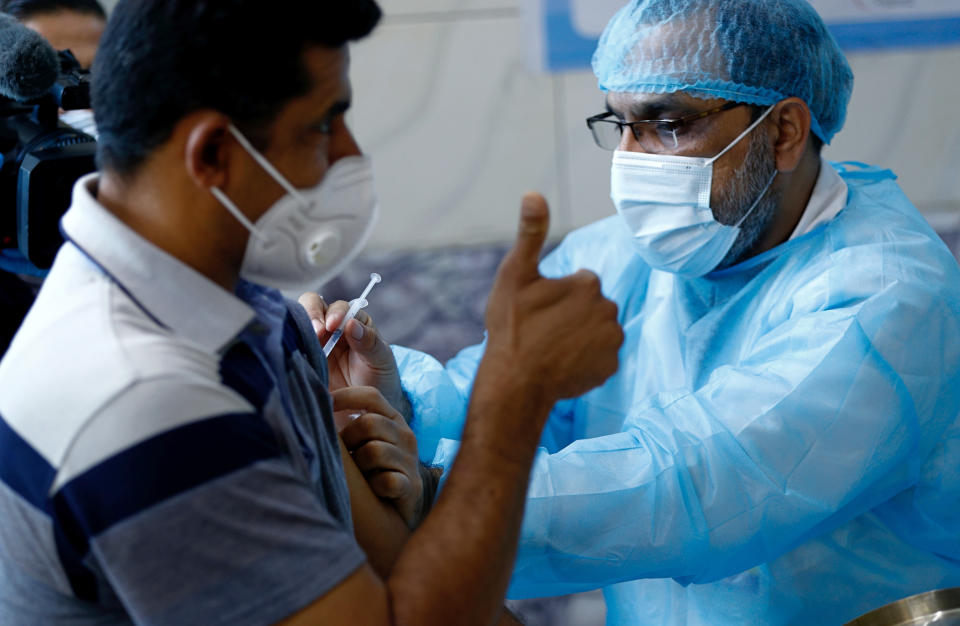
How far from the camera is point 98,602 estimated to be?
764 mm

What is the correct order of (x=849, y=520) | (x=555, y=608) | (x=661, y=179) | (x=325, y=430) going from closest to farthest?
(x=325, y=430)
(x=849, y=520)
(x=661, y=179)
(x=555, y=608)

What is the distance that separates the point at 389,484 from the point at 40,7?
1422 millimetres

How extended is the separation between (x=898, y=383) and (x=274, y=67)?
1.02 metres

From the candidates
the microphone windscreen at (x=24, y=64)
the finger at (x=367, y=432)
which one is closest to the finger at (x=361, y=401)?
the finger at (x=367, y=432)

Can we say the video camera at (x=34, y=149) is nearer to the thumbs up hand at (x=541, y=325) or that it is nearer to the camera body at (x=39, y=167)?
the camera body at (x=39, y=167)

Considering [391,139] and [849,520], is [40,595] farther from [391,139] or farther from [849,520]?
[391,139]

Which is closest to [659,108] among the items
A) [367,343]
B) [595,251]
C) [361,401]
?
[595,251]

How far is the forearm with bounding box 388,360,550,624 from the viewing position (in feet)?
2.61

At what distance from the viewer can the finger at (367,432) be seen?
3.90 feet

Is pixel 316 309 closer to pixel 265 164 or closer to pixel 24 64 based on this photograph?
pixel 24 64

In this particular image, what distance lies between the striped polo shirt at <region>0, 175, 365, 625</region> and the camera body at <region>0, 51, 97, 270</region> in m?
0.40

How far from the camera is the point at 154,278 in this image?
0.80 metres

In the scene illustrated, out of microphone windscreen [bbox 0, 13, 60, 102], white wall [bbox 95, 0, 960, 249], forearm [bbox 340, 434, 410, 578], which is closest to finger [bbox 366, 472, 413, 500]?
forearm [bbox 340, 434, 410, 578]

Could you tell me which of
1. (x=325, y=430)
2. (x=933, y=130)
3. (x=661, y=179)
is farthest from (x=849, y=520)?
(x=933, y=130)
